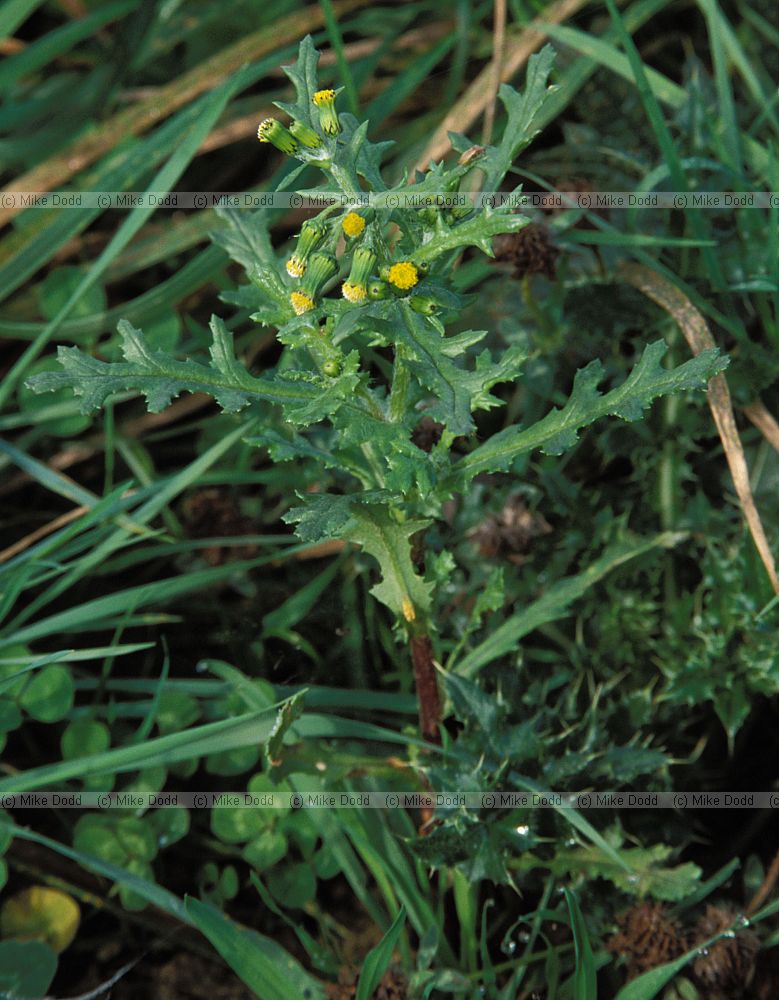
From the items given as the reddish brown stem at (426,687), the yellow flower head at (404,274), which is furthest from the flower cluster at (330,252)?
the reddish brown stem at (426,687)

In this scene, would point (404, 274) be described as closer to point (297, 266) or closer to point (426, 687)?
point (297, 266)

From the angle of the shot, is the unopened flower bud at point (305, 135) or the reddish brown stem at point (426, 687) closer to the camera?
the unopened flower bud at point (305, 135)

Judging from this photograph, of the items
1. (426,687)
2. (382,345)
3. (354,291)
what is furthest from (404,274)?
(426,687)

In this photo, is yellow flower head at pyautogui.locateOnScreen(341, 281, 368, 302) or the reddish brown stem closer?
yellow flower head at pyautogui.locateOnScreen(341, 281, 368, 302)

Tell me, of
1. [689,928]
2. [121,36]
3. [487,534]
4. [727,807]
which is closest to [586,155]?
[487,534]

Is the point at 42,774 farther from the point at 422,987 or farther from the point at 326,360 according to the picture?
the point at 326,360

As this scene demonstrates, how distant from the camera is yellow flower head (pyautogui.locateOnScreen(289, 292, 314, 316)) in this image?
1659 mm

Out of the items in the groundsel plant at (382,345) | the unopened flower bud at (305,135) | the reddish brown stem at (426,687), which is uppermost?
the unopened flower bud at (305,135)

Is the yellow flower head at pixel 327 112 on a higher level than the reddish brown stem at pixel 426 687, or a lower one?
higher

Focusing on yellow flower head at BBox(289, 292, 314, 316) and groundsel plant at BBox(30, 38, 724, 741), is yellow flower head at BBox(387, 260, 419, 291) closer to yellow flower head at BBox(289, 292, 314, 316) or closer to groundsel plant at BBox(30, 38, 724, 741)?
groundsel plant at BBox(30, 38, 724, 741)

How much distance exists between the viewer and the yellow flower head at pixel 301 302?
166cm

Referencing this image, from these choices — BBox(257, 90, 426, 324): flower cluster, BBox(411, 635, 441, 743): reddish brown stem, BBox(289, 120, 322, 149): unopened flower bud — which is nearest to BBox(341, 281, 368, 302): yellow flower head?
BBox(257, 90, 426, 324): flower cluster

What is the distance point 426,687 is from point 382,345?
0.70m

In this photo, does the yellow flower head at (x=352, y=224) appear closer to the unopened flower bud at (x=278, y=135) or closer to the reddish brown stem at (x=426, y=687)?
the unopened flower bud at (x=278, y=135)
